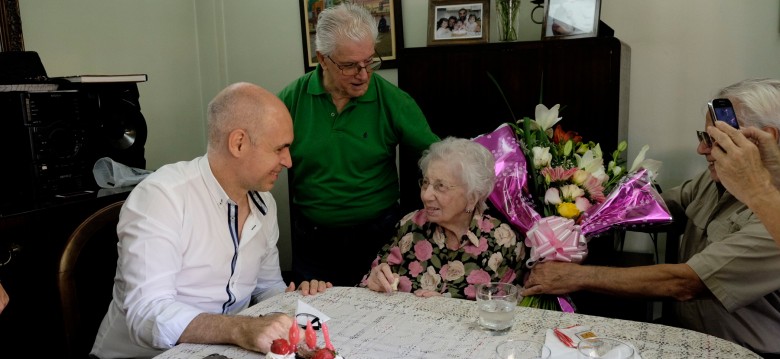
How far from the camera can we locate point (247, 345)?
142 cm

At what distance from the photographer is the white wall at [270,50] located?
9.28ft

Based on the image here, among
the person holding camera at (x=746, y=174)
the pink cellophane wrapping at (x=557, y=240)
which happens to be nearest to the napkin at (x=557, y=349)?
the person holding camera at (x=746, y=174)

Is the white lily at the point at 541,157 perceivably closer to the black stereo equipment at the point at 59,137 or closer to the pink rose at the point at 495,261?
the pink rose at the point at 495,261

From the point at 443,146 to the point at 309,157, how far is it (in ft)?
1.77

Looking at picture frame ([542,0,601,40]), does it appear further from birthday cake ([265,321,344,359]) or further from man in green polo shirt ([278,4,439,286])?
birthday cake ([265,321,344,359])

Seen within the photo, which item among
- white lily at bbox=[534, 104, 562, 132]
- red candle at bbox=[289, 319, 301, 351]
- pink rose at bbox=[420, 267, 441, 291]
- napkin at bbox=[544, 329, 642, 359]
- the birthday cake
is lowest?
pink rose at bbox=[420, 267, 441, 291]

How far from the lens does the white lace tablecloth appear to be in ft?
4.57

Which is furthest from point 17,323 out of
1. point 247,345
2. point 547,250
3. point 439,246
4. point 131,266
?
point 547,250

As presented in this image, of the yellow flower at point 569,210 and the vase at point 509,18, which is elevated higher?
the vase at point 509,18

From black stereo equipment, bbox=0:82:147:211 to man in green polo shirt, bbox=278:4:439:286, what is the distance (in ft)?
2.90

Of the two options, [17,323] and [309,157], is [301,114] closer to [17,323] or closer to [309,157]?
[309,157]

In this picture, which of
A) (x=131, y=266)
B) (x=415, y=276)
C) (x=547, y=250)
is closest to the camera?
(x=131, y=266)

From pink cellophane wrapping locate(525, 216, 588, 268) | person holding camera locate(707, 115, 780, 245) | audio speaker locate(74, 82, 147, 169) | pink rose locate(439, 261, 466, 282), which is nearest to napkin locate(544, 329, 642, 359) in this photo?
person holding camera locate(707, 115, 780, 245)

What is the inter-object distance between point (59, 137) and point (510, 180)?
5.92 ft
